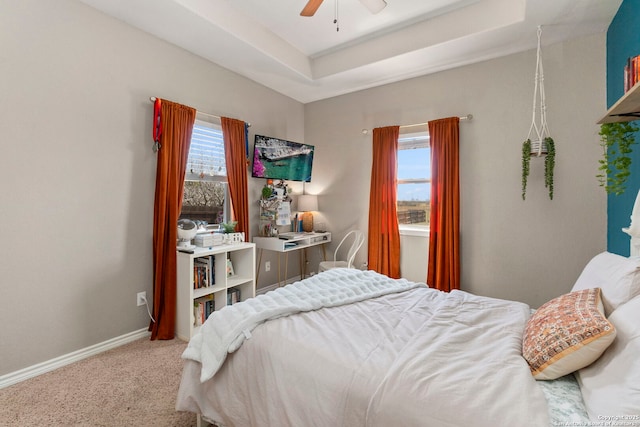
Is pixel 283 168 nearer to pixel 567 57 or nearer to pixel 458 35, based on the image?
pixel 458 35

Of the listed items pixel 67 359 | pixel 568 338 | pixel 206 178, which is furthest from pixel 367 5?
pixel 67 359

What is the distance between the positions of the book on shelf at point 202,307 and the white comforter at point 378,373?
1418mm

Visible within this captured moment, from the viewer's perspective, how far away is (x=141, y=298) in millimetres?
2797

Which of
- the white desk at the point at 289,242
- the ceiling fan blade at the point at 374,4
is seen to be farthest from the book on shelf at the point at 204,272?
the ceiling fan blade at the point at 374,4

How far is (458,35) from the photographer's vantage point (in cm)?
285

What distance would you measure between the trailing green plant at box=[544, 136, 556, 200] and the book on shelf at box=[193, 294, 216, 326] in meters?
3.43

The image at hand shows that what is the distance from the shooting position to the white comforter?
1.01 m

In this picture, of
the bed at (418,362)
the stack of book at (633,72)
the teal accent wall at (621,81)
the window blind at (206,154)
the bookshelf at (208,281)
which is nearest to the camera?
the bed at (418,362)

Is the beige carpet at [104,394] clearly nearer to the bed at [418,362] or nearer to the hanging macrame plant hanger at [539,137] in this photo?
the bed at [418,362]

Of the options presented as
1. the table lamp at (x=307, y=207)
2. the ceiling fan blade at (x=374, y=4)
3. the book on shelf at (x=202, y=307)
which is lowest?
the book on shelf at (x=202, y=307)

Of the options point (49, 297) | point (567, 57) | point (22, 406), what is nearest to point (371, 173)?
point (567, 57)

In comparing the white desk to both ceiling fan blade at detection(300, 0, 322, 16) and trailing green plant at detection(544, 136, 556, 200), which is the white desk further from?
trailing green plant at detection(544, 136, 556, 200)

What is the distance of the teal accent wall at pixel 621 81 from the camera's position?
206 centimetres

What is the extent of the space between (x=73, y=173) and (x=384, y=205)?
3.06 m
